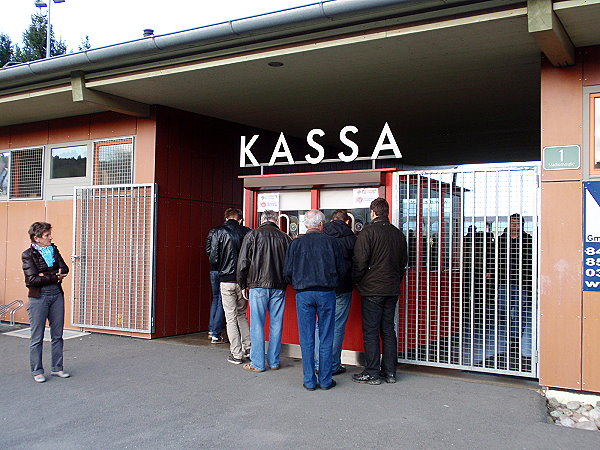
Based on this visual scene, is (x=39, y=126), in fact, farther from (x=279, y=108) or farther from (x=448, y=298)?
(x=448, y=298)

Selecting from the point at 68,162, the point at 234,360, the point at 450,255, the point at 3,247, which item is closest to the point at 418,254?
the point at 450,255

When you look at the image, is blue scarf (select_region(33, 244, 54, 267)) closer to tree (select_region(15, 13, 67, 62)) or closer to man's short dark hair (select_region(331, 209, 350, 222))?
man's short dark hair (select_region(331, 209, 350, 222))

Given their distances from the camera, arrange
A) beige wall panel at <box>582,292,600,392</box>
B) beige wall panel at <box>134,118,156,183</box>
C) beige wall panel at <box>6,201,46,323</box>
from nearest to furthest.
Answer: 1. beige wall panel at <box>582,292,600,392</box>
2. beige wall panel at <box>134,118,156,183</box>
3. beige wall panel at <box>6,201,46,323</box>

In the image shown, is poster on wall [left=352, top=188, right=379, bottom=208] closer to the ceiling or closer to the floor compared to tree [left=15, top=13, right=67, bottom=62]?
closer to the floor

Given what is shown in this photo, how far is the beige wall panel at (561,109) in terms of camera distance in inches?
226

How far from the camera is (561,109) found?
5.80 m

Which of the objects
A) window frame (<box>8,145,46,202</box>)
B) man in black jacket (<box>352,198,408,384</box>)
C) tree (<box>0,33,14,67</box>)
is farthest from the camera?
tree (<box>0,33,14,67</box>)

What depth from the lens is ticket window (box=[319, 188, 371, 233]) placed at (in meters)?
6.88

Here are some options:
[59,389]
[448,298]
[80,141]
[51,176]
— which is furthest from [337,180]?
[51,176]

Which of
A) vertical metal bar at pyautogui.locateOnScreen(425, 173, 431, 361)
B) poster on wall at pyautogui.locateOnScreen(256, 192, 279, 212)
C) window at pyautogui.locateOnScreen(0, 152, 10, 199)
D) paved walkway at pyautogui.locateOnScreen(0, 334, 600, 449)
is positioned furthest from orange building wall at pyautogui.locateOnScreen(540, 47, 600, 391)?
window at pyautogui.locateOnScreen(0, 152, 10, 199)

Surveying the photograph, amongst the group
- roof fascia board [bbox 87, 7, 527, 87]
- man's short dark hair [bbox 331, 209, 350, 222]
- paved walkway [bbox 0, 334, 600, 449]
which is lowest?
paved walkway [bbox 0, 334, 600, 449]

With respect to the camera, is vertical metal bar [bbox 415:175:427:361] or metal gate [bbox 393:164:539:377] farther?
vertical metal bar [bbox 415:175:427:361]

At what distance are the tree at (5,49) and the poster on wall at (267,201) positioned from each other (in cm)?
3498

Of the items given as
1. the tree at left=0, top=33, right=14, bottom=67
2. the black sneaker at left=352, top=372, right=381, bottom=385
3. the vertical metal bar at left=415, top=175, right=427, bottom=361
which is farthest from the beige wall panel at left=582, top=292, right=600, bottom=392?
the tree at left=0, top=33, right=14, bottom=67
